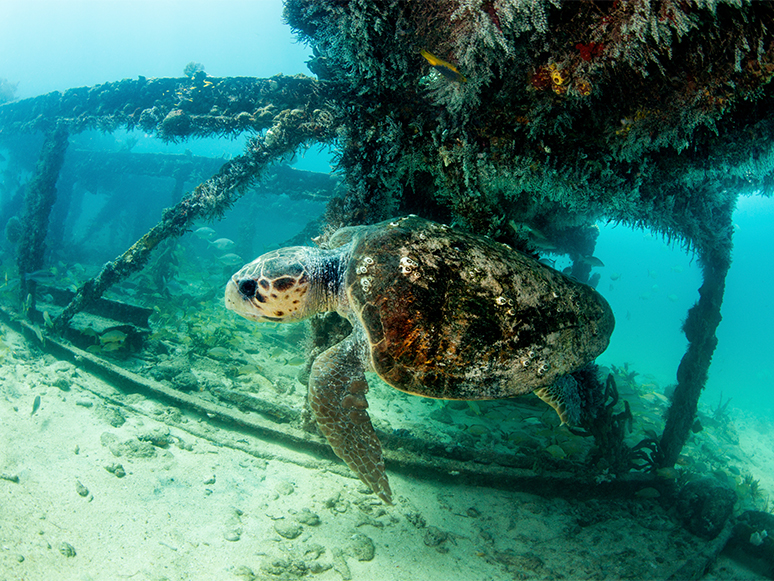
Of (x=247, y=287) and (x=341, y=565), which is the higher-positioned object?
(x=247, y=287)

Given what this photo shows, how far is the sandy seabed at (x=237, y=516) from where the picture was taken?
2.30 metres

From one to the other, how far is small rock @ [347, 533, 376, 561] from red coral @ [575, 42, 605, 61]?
4.26 m

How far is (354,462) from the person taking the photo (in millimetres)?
2381

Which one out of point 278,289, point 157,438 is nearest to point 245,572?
point 157,438

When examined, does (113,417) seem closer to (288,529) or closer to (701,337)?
(288,529)

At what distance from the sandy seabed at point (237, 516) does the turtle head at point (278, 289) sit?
191cm

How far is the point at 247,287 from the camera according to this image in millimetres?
2742

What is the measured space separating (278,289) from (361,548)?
2493 mm

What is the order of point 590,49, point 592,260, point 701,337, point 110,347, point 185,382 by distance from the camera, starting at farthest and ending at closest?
point 592,260, point 701,337, point 110,347, point 185,382, point 590,49

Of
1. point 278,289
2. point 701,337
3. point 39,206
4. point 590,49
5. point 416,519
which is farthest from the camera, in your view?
point 39,206

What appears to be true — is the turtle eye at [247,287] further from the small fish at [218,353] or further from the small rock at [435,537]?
the small fish at [218,353]

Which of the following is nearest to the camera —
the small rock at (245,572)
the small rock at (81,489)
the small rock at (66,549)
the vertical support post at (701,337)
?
the small rock at (66,549)

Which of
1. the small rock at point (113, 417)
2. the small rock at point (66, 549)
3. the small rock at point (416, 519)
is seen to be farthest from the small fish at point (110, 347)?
the small rock at point (416, 519)

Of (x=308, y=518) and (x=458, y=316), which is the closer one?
(x=458, y=316)
